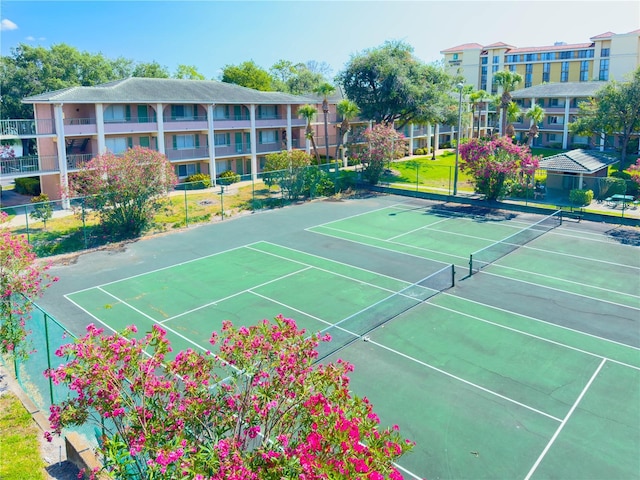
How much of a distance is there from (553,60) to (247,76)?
54.0 m

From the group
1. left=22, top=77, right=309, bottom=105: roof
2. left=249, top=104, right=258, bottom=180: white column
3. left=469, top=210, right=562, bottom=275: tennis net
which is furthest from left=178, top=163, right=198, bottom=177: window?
left=469, top=210, right=562, bottom=275: tennis net

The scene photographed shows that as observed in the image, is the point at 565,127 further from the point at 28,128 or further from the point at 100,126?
the point at 28,128

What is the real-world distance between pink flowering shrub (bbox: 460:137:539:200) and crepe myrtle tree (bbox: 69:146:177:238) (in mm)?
20793

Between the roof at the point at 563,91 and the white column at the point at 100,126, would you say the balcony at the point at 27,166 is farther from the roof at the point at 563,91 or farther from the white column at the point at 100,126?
the roof at the point at 563,91

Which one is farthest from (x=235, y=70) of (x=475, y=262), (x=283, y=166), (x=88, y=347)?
(x=88, y=347)

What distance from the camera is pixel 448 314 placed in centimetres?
1984

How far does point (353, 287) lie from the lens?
75.0 feet

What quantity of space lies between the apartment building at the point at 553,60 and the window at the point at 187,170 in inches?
1833

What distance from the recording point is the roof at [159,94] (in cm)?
3981

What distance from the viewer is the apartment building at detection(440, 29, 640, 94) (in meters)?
84.4

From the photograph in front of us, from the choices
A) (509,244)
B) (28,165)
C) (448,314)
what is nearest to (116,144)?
(28,165)

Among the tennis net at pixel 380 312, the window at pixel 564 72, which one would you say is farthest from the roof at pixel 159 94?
the window at pixel 564 72

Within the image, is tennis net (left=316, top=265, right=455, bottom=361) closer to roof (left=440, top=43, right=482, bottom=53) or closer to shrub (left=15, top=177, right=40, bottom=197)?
shrub (left=15, top=177, right=40, bottom=197)

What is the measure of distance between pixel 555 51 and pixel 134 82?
76.2m
